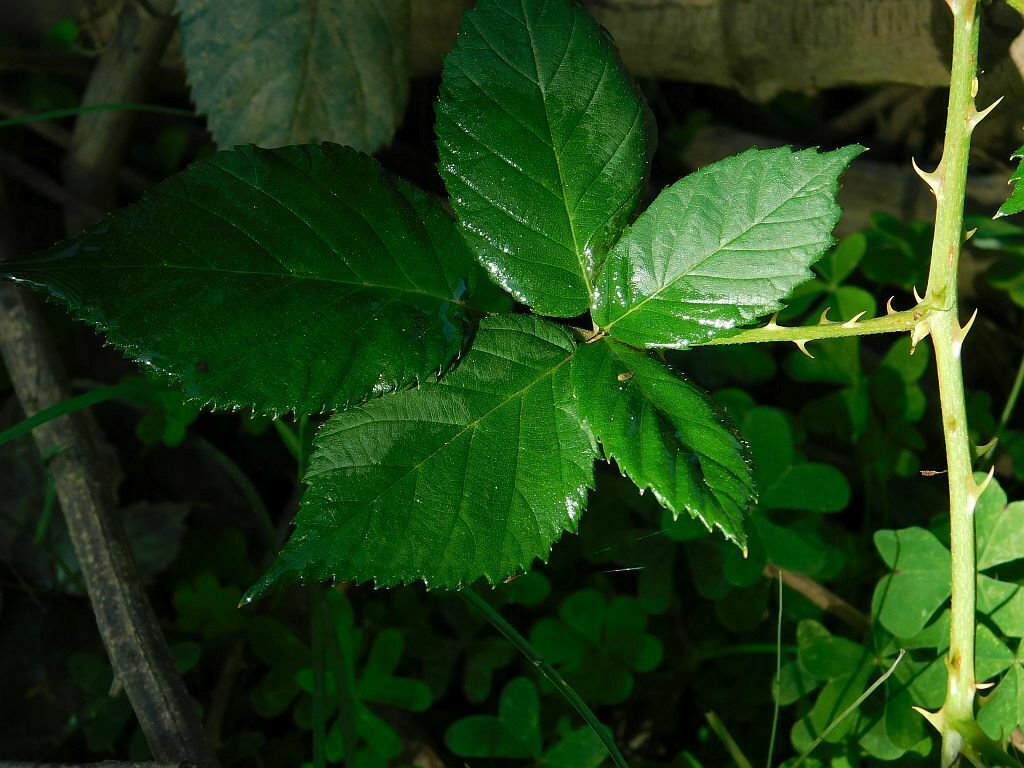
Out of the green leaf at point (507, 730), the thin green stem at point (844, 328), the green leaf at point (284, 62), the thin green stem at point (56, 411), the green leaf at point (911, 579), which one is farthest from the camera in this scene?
the green leaf at point (284, 62)

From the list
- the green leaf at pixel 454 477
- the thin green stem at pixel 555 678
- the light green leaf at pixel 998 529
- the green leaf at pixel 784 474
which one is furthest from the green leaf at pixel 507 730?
the light green leaf at pixel 998 529

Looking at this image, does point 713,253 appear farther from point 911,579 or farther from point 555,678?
point 911,579

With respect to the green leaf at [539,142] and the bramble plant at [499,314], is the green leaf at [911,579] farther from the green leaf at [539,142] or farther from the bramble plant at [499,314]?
the green leaf at [539,142]

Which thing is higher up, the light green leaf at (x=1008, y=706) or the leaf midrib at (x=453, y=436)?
A: the leaf midrib at (x=453, y=436)

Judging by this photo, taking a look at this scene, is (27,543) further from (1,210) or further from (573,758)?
(573,758)

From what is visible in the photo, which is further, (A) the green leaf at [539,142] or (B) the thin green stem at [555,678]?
(B) the thin green stem at [555,678]

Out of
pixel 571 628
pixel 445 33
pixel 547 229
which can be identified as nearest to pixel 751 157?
pixel 547 229

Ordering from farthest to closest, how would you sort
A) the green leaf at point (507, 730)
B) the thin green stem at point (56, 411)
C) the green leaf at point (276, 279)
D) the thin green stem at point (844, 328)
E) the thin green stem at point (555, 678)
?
the green leaf at point (507, 730) → the thin green stem at point (56, 411) → the thin green stem at point (555, 678) → the thin green stem at point (844, 328) → the green leaf at point (276, 279)
